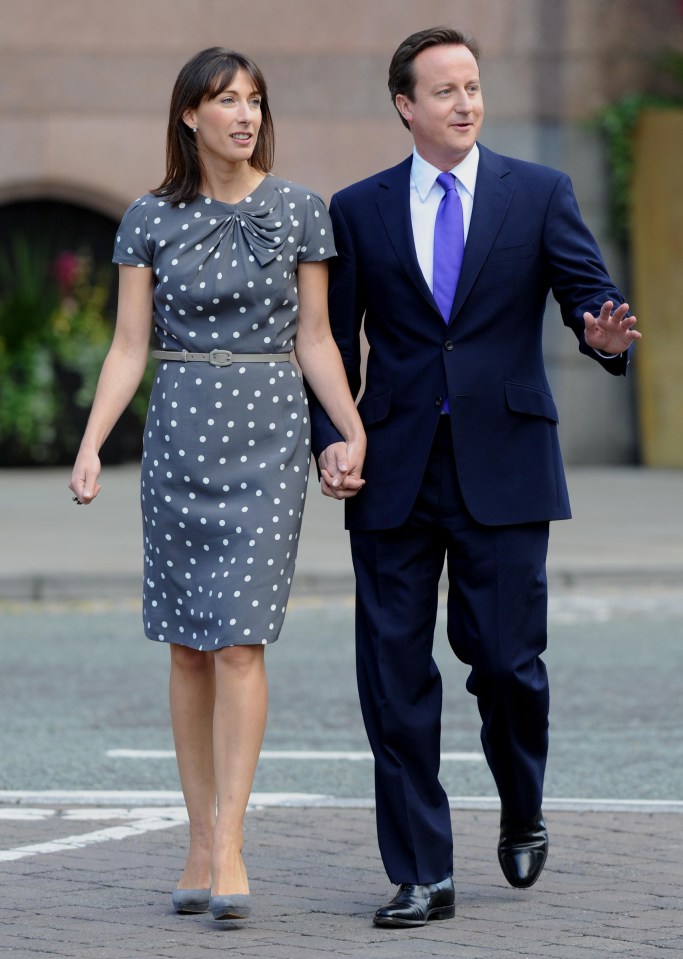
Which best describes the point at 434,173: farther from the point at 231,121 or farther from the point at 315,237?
the point at 231,121

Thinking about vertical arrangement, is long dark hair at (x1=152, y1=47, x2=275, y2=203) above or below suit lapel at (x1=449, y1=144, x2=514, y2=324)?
above

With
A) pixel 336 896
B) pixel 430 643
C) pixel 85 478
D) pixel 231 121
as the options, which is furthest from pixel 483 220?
pixel 336 896

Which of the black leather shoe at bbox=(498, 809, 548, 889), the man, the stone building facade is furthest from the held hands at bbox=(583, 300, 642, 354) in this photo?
the stone building facade

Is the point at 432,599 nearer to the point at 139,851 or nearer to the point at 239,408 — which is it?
the point at 239,408

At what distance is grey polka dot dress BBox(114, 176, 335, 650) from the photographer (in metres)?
4.56

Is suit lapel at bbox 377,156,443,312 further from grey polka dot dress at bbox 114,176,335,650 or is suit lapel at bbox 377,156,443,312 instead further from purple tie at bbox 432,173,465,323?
grey polka dot dress at bbox 114,176,335,650

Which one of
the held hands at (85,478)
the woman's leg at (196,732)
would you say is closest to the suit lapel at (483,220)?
the held hands at (85,478)

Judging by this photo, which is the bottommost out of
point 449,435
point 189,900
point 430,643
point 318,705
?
point 318,705

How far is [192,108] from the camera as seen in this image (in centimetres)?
463

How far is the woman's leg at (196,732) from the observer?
15.3 ft

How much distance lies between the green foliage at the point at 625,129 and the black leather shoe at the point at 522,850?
13.8m

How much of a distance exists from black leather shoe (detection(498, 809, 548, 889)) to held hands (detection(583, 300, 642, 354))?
1138 mm

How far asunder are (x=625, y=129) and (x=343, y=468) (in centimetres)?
1391

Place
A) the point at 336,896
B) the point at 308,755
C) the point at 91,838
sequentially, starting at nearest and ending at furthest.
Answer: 1. the point at 336,896
2. the point at 91,838
3. the point at 308,755
